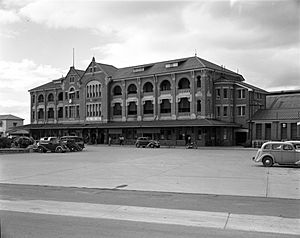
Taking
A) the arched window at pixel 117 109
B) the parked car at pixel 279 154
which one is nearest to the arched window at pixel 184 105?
the arched window at pixel 117 109

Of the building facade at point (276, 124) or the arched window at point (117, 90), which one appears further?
the arched window at point (117, 90)

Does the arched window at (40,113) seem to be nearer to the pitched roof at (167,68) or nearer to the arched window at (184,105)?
the pitched roof at (167,68)

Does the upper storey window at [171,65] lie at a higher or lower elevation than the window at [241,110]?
higher

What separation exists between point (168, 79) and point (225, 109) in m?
11.3

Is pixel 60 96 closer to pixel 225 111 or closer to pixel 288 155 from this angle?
pixel 225 111

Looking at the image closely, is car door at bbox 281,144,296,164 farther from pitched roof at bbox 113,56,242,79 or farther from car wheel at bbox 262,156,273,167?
pitched roof at bbox 113,56,242,79

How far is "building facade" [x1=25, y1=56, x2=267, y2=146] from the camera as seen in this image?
63219mm

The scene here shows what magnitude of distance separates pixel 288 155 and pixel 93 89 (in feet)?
191

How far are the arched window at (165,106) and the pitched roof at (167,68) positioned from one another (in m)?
5.18

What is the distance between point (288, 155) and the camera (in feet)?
81.9

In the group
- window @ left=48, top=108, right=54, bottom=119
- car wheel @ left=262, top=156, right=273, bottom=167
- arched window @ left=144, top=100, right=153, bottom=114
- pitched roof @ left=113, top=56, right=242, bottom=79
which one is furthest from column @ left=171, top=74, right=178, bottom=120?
car wheel @ left=262, top=156, right=273, bottom=167

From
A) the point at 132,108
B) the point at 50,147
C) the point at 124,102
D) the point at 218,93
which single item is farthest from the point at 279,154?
the point at 124,102

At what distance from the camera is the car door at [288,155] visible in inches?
979

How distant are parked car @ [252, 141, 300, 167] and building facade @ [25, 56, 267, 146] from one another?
33880mm
